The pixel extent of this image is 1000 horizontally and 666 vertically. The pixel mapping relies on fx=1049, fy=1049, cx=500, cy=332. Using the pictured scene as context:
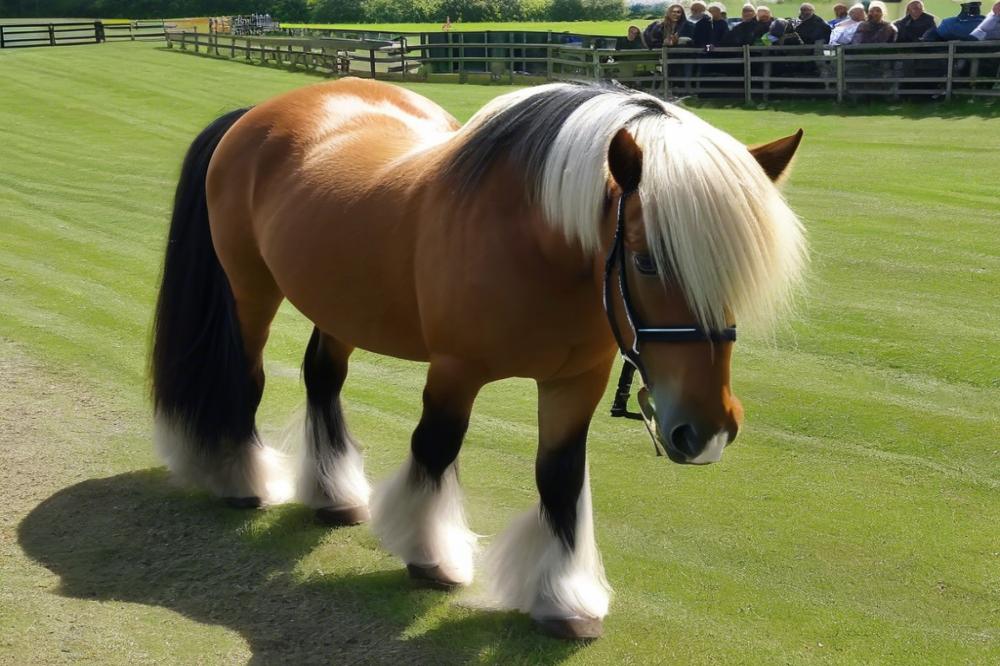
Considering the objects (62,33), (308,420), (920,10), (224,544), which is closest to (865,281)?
(308,420)

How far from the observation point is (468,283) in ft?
12.1

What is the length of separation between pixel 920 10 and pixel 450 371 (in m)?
16.3

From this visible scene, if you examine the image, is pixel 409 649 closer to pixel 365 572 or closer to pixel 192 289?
pixel 365 572

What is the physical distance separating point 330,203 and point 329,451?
1.33m

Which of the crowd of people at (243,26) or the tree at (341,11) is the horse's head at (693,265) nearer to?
the crowd of people at (243,26)

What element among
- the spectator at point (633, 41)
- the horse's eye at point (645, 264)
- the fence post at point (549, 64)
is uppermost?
the spectator at point (633, 41)

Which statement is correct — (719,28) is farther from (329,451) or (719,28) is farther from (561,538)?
(561,538)

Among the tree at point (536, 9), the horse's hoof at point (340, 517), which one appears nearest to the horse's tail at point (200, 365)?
the horse's hoof at point (340, 517)

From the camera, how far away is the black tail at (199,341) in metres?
5.28

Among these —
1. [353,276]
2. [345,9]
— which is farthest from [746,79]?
[345,9]

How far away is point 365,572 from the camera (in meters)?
4.52

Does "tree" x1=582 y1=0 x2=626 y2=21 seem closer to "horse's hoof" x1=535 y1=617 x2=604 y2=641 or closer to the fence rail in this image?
the fence rail

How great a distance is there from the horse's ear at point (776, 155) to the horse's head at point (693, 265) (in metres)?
0.16

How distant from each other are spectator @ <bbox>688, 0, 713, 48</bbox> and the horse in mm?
15588
